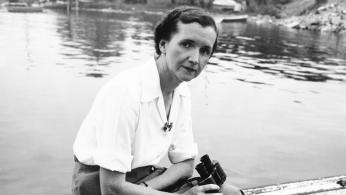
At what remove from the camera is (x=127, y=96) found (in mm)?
2354

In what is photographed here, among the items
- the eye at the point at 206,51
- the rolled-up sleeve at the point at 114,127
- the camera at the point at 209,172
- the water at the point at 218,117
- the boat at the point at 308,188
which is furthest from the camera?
the water at the point at 218,117

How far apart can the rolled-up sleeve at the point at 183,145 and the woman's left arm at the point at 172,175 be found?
0.06 metres

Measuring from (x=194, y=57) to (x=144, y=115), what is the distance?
19.6 inches

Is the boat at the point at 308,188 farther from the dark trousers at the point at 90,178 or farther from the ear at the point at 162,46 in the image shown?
the ear at the point at 162,46

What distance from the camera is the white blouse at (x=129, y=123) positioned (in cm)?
234

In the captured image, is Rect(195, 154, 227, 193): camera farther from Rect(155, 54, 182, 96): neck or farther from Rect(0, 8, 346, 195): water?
Rect(0, 8, 346, 195): water

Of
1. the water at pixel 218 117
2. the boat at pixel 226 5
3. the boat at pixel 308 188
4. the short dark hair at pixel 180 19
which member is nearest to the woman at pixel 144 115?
the short dark hair at pixel 180 19

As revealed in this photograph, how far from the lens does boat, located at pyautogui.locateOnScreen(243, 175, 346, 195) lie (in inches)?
134

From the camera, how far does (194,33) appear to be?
2.50m

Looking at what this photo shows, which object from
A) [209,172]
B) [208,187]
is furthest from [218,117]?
[208,187]

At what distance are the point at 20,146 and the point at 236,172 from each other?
3594mm

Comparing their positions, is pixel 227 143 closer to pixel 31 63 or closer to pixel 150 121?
pixel 150 121

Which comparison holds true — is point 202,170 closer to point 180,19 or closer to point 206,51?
point 206,51

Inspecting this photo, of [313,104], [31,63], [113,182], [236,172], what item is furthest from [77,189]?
[31,63]
